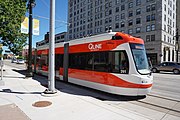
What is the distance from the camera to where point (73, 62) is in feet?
38.0

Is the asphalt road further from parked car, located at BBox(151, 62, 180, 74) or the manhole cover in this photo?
parked car, located at BBox(151, 62, 180, 74)

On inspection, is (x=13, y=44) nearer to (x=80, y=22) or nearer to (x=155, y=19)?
(x=155, y=19)

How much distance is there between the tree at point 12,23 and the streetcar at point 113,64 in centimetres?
1031

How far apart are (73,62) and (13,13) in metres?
12.2

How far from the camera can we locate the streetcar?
7.82 metres

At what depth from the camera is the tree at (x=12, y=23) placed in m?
18.3

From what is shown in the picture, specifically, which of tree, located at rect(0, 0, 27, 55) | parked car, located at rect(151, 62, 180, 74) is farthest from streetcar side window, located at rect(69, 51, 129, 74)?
parked car, located at rect(151, 62, 180, 74)

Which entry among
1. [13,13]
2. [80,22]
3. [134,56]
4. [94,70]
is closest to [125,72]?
[134,56]

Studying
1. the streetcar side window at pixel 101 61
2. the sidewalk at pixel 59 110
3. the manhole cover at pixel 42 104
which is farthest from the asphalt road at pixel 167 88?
the manhole cover at pixel 42 104

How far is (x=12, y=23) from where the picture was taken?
19.8 meters

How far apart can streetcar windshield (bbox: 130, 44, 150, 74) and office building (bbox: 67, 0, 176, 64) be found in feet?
117

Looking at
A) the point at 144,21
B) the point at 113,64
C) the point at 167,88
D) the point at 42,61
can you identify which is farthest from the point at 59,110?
the point at 144,21

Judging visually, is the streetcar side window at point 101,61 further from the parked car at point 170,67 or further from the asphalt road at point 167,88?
the parked car at point 170,67

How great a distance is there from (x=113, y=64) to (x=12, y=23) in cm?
1576
